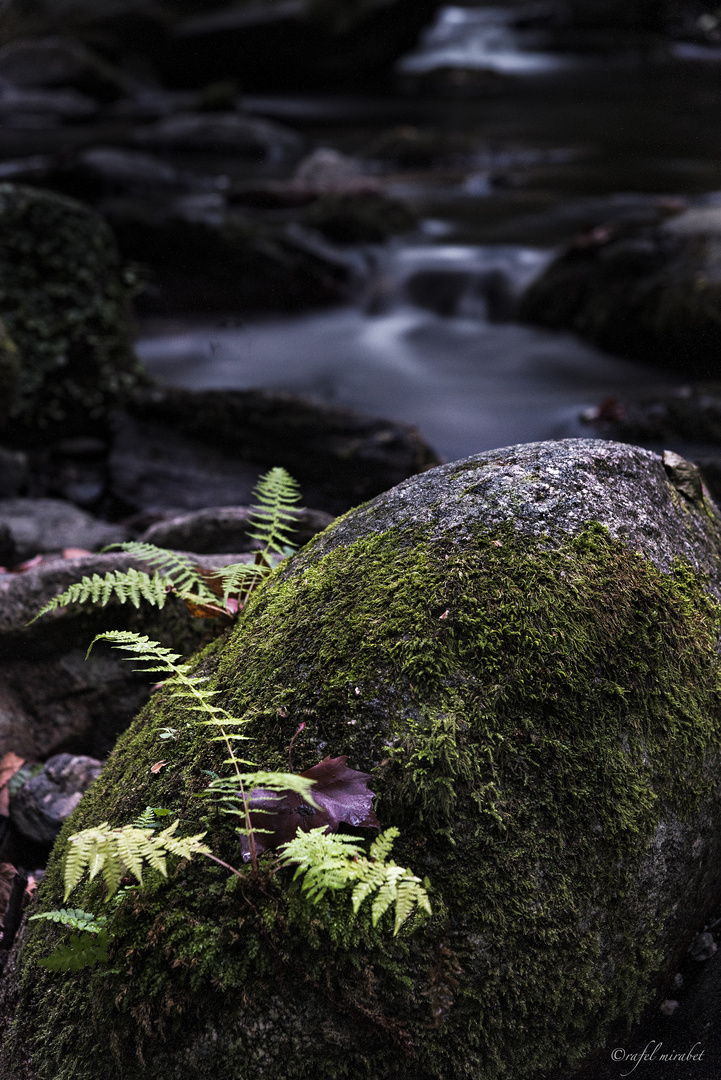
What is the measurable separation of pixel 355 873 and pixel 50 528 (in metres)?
4.69

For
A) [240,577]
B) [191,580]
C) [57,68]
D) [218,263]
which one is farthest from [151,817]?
[57,68]

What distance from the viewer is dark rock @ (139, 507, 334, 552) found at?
441 centimetres

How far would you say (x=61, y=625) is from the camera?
3555 millimetres

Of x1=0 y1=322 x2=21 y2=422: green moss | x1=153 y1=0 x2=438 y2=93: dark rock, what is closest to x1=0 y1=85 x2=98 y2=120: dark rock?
x1=153 y1=0 x2=438 y2=93: dark rock

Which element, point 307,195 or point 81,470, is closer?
point 81,470

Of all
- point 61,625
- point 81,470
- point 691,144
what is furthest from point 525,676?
point 691,144

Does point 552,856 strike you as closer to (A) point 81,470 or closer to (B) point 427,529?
(B) point 427,529

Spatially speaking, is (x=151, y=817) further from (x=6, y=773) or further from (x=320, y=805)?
(x=6, y=773)

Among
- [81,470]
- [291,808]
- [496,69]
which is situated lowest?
[81,470]

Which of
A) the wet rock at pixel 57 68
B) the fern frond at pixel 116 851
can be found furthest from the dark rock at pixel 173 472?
the wet rock at pixel 57 68

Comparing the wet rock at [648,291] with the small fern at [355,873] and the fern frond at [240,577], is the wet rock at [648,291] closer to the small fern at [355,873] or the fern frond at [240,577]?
the fern frond at [240,577]

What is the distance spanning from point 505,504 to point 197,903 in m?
1.46

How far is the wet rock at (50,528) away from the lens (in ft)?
17.3

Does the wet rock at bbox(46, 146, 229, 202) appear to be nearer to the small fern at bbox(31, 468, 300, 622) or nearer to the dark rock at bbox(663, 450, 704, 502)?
the small fern at bbox(31, 468, 300, 622)
